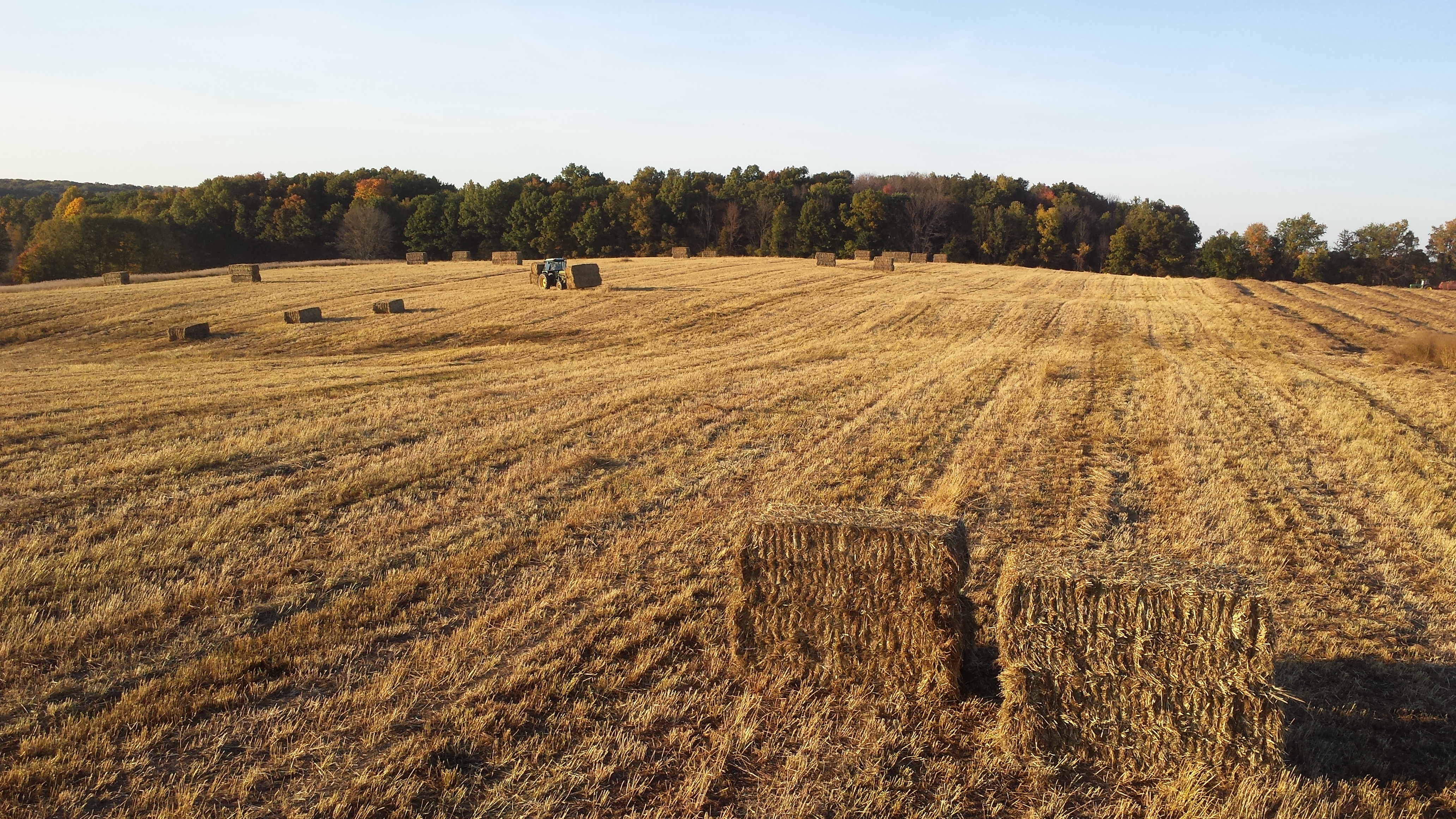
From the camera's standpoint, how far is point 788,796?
4016 millimetres

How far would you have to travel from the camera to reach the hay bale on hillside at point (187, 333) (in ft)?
79.0

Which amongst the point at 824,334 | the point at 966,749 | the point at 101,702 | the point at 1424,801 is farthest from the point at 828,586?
the point at 824,334

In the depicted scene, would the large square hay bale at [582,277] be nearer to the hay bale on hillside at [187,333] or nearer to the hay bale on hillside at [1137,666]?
the hay bale on hillside at [187,333]

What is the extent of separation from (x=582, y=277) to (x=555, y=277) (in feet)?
4.82

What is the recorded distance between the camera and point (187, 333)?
79.1 ft

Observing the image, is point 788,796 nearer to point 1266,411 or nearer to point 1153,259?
point 1266,411

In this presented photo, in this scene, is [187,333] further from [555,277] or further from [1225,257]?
[1225,257]

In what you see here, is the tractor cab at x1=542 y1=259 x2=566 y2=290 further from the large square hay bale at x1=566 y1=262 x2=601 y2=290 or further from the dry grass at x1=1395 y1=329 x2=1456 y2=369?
the dry grass at x1=1395 y1=329 x2=1456 y2=369

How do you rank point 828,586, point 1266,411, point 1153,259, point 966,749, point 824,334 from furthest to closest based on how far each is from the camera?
point 1153,259 → point 824,334 → point 1266,411 → point 828,586 → point 966,749

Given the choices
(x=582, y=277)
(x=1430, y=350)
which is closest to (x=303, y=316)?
(x=582, y=277)

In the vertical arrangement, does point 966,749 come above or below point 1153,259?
below

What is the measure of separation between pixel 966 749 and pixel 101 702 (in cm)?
492

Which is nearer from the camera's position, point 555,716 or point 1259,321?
point 555,716

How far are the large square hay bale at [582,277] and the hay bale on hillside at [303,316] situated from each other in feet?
34.5
